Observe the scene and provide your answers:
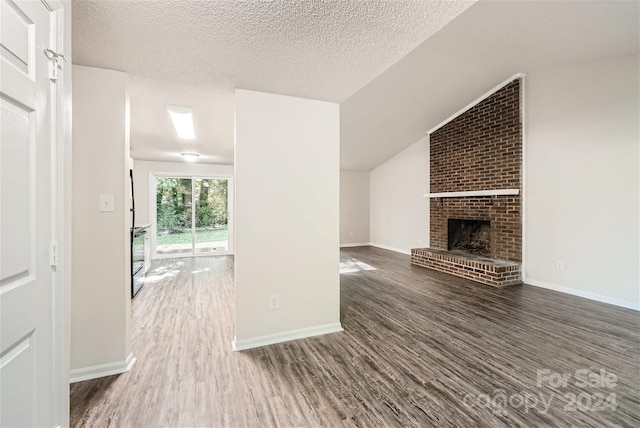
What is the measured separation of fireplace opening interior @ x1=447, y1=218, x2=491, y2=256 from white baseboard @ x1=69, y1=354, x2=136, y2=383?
5288 millimetres

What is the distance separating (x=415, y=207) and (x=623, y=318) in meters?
3.96

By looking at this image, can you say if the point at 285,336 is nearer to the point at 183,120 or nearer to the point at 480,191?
the point at 183,120

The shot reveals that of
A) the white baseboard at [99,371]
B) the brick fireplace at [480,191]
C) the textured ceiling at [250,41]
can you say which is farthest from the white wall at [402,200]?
the white baseboard at [99,371]

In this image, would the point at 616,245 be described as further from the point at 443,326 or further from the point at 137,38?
the point at 137,38

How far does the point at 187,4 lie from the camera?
1400 millimetres

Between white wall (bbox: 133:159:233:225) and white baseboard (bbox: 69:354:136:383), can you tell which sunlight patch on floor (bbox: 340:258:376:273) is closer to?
white baseboard (bbox: 69:354:136:383)

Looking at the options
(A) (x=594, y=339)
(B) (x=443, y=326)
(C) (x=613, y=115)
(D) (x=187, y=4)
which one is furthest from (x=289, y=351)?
(C) (x=613, y=115)

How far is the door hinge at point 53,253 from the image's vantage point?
1.10 m

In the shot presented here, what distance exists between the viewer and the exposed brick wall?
4332mm

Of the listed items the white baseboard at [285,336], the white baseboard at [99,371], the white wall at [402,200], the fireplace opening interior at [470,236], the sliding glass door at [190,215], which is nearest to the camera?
the white baseboard at [99,371]

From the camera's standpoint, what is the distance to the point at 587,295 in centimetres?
357

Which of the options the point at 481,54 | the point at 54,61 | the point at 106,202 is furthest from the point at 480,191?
the point at 54,61

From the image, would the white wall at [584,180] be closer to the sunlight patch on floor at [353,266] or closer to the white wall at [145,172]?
the sunlight patch on floor at [353,266]

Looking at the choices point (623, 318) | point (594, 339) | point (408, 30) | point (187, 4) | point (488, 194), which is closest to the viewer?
point (187, 4)
